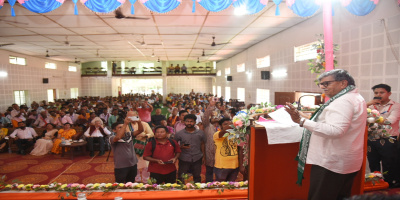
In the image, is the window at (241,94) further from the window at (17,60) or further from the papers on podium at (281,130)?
the window at (17,60)

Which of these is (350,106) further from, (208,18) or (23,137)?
(23,137)

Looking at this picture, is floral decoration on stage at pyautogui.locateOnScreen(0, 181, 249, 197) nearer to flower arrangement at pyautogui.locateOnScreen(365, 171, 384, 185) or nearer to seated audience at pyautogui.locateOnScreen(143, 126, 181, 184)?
seated audience at pyautogui.locateOnScreen(143, 126, 181, 184)

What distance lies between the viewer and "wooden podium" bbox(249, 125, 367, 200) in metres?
2.27

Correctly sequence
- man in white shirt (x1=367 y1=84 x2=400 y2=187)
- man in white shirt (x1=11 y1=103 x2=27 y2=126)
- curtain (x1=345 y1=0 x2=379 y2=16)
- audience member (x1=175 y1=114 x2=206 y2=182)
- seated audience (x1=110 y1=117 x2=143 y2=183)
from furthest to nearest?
man in white shirt (x1=11 y1=103 x2=27 y2=126) → curtain (x1=345 y1=0 x2=379 y2=16) → audience member (x1=175 y1=114 x2=206 y2=182) → seated audience (x1=110 y1=117 x2=143 y2=183) → man in white shirt (x1=367 y1=84 x2=400 y2=187)

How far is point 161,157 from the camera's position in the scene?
3.47 meters

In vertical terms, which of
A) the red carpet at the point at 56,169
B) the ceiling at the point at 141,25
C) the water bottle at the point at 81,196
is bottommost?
the red carpet at the point at 56,169

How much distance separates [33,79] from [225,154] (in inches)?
622

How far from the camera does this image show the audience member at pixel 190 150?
3729 mm

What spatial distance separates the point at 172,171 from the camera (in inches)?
139

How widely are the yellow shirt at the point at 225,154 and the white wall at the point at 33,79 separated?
531 inches

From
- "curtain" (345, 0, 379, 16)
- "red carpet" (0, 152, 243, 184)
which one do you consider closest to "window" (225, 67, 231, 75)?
"red carpet" (0, 152, 243, 184)

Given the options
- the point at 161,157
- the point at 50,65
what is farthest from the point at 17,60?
the point at 161,157

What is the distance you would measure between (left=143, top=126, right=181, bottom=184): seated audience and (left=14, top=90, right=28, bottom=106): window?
1400 centimetres

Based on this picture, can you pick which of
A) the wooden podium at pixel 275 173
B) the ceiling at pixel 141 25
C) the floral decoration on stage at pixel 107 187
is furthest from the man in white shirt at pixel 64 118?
the wooden podium at pixel 275 173
